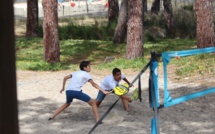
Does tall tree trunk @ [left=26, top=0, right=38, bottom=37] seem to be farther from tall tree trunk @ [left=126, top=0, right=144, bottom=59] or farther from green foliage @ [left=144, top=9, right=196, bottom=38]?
tall tree trunk @ [left=126, top=0, right=144, bottom=59]

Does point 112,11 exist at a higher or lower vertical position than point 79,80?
higher

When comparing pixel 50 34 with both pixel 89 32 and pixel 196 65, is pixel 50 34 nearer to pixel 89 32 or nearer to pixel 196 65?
pixel 196 65

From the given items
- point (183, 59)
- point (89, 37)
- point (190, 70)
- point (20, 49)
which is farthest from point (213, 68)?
point (89, 37)

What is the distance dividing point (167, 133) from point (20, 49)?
1473 centimetres

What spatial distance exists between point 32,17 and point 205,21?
486 inches

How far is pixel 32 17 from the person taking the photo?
89.8 feet

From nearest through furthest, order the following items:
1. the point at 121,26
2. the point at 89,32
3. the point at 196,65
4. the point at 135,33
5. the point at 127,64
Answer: the point at 196,65 < the point at 127,64 < the point at 135,33 < the point at 121,26 < the point at 89,32

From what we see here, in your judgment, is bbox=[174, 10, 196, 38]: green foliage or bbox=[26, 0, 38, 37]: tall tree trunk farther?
bbox=[174, 10, 196, 38]: green foliage

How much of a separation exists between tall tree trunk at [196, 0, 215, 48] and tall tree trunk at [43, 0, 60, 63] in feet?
16.8

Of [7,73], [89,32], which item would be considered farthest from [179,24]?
[7,73]

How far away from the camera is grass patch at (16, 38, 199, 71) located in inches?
695

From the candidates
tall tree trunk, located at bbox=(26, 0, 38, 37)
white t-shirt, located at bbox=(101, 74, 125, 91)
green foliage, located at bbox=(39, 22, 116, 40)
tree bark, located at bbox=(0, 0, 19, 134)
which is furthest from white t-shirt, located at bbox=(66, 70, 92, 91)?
tall tree trunk, located at bbox=(26, 0, 38, 37)

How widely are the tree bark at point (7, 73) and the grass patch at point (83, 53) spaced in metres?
12.8

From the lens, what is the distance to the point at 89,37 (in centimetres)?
2730
